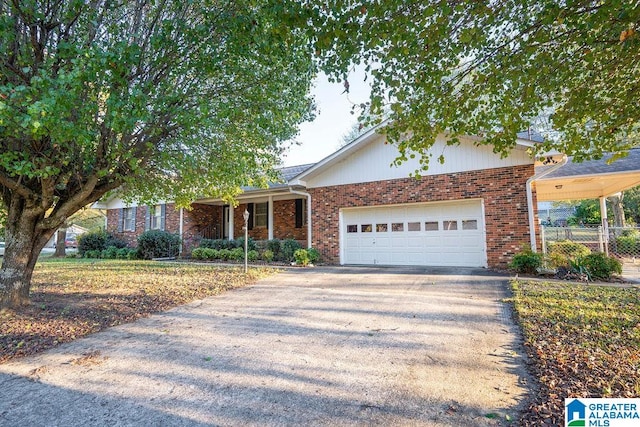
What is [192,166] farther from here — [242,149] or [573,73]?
A: [573,73]

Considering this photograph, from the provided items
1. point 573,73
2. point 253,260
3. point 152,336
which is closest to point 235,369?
point 152,336

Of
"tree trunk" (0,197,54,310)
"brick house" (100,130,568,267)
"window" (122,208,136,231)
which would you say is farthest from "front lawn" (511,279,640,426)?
"window" (122,208,136,231)

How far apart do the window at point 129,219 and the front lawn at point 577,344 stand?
19.6m

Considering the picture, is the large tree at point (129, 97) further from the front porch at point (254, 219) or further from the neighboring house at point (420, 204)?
the front porch at point (254, 219)

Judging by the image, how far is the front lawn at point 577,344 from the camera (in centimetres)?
299

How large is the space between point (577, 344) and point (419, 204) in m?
7.86

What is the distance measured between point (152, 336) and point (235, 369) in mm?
1907

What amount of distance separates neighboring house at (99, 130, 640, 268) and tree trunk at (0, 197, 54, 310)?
2929 millimetres

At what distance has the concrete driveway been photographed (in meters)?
2.82

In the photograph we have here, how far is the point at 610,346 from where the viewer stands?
13.1ft

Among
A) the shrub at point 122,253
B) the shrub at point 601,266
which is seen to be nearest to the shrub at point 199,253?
the shrub at point 122,253

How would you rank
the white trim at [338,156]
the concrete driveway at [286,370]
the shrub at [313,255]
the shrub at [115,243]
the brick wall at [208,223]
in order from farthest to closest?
the shrub at [115,243] < the brick wall at [208,223] < the shrub at [313,255] < the white trim at [338,156] < the concrete driveway at [286,370]

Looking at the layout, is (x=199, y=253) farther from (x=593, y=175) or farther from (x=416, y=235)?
(x=593, y=175)

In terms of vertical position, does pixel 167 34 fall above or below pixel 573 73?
above
